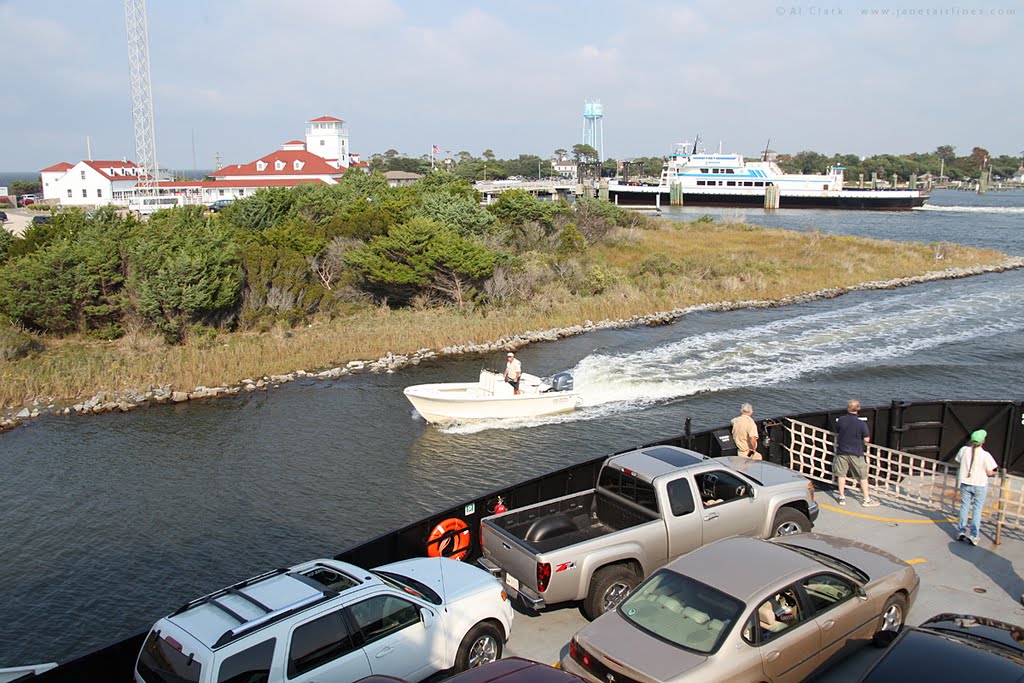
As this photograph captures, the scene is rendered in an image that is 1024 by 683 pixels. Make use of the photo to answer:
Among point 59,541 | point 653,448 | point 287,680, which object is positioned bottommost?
point 59,541

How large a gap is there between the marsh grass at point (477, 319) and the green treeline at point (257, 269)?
1.07 m

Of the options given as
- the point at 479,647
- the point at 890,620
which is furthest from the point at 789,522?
the point at 479,647

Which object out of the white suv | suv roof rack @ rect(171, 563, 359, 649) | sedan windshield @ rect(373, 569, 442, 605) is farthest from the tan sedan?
suv roof rack @ rect(171, 563, 359, 649)

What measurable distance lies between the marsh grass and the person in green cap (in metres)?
22.0

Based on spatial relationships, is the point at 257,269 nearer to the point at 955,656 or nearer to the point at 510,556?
the point at 510,556

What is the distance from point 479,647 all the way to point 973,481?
274 inches

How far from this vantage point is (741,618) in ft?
22.5

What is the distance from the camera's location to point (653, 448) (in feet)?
35.6

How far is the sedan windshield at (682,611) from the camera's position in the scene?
22.6 feet

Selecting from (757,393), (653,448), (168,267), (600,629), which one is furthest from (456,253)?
(600,629)

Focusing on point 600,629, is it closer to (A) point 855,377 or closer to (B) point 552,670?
(B) point 552,670

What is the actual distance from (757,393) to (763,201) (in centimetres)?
10322

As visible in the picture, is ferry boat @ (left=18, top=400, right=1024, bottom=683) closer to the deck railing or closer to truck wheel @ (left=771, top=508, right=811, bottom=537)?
the deck railing

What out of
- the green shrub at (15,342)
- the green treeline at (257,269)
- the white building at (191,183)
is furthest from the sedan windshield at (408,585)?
the white building at (191,183)
